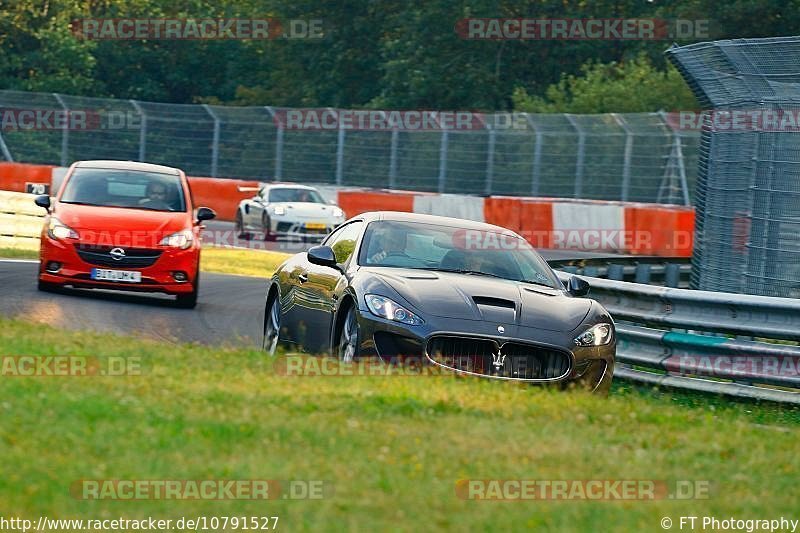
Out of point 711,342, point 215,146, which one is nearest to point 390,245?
point 711,342

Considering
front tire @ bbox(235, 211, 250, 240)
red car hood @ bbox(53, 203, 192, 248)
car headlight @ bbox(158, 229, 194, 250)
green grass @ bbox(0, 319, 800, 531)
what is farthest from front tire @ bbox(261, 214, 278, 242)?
green grass @ bbox(0, 319, 800, 531)

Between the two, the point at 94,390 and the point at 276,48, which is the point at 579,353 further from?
the point at 276,48

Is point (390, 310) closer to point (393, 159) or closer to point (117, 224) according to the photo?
point (117, 224)

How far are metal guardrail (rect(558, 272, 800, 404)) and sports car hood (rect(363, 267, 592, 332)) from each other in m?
1.20

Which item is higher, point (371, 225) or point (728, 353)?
point (371, 225)

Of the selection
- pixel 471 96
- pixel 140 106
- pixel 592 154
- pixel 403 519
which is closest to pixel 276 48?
pixel 471 96

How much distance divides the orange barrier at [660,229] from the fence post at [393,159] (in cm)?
691

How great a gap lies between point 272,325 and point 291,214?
18989mm

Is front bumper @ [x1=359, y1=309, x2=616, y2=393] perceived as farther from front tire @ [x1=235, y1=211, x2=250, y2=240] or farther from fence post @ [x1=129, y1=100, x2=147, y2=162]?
fence post @ [x1=129, y1=100, x2=147, y2=162]

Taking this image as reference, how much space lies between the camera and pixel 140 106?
38.4m

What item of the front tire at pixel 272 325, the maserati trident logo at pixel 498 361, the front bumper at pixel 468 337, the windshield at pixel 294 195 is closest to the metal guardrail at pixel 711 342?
the front bumper at pixel 468 337

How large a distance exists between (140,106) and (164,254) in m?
22.6

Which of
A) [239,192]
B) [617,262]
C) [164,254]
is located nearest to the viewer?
[164,254]

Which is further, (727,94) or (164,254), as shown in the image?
(164,254)
